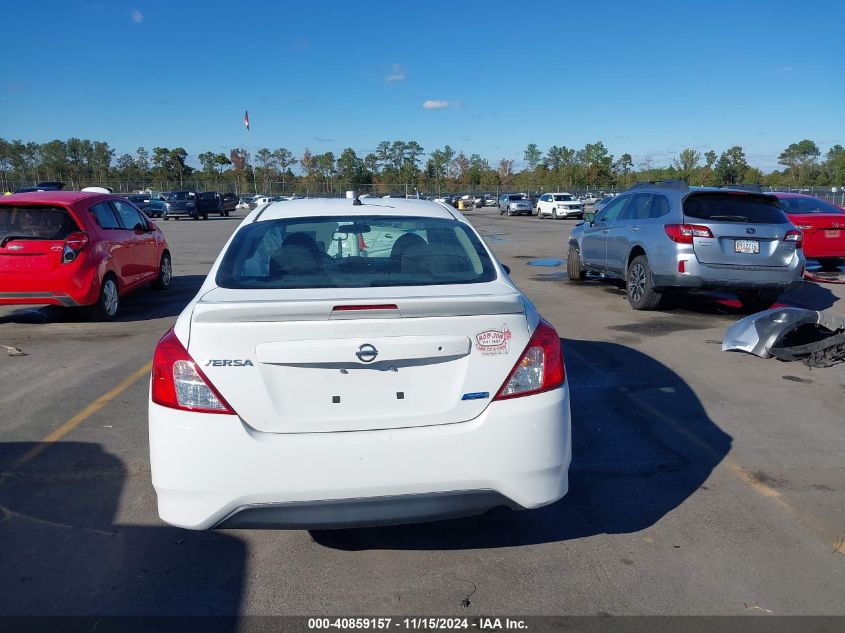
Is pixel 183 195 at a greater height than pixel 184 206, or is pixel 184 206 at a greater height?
pixel 183 195

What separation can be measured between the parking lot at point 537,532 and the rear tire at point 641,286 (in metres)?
3.37

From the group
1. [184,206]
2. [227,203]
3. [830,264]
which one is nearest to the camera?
[830,264]

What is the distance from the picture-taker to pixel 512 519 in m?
3.80

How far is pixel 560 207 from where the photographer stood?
148 ft

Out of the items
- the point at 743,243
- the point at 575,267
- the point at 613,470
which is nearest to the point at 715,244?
the point at 743,243

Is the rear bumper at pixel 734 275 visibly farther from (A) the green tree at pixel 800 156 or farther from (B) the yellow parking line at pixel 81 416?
(A) the green tree at pixel 800 156

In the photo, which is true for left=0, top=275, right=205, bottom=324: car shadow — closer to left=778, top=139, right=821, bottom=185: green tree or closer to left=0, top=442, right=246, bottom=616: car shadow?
left=0, top=442, right=246, bottom=616: car shadow

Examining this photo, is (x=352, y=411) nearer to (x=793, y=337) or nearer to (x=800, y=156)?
(x=793, y=337)

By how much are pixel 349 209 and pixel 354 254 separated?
507mm

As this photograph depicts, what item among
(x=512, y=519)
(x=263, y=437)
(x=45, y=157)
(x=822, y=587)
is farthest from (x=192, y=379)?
(x=45, y=157)

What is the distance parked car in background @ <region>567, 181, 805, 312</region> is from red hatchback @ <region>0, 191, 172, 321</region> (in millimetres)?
7352

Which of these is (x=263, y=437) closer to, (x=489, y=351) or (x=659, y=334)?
(x=489, y=351)

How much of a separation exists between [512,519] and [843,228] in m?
12.7

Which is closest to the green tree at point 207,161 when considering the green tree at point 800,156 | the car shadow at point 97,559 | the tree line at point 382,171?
the tree line at point 382,171
